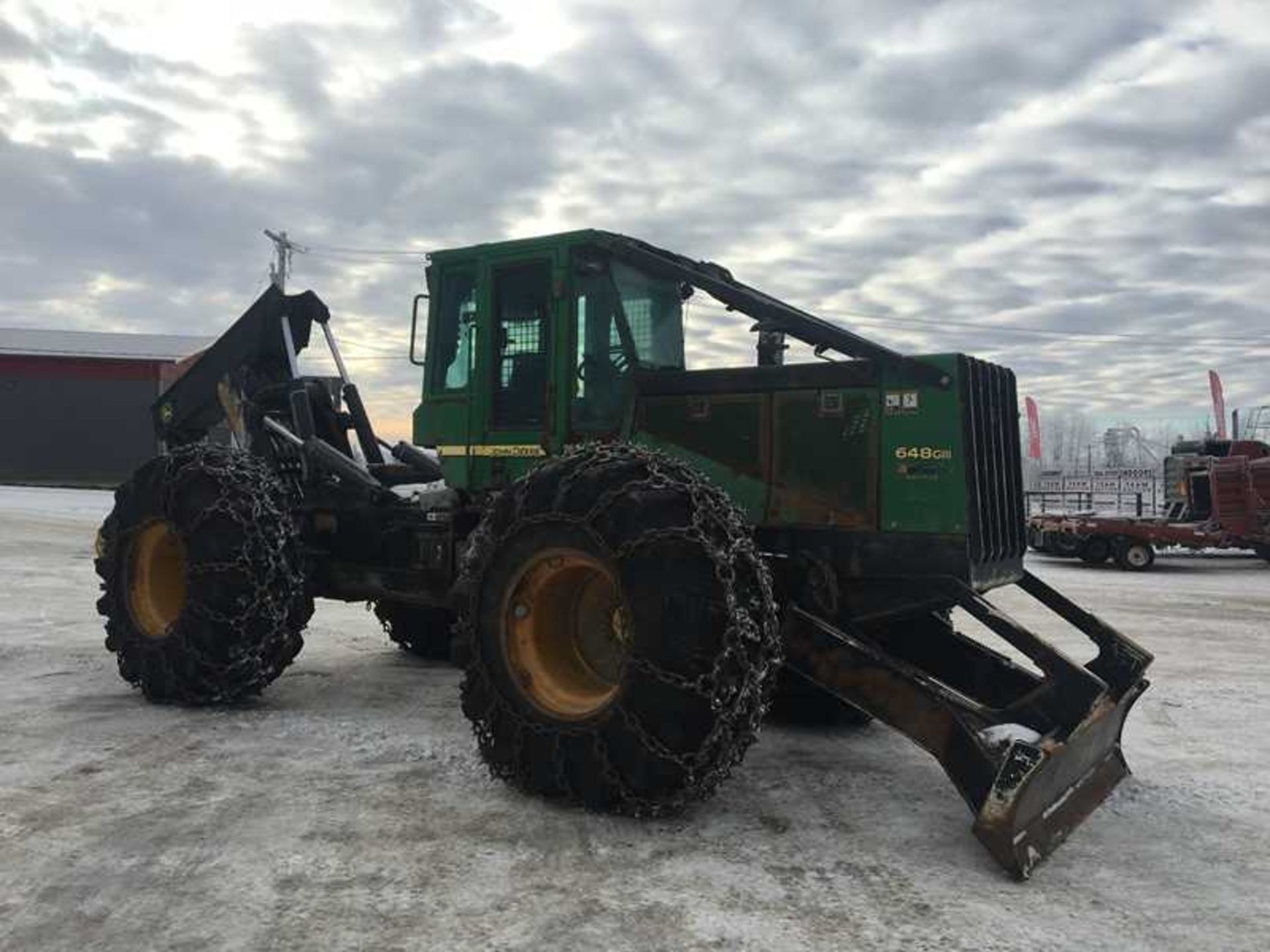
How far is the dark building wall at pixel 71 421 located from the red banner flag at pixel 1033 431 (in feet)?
113

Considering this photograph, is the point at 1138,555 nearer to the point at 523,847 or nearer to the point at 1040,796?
the point at 1040,796

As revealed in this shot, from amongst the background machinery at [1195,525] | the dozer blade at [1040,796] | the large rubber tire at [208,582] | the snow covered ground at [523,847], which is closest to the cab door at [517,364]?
the large rubber tire at [208,582]

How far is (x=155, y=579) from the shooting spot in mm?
7027

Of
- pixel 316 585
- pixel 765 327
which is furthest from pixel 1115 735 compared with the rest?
pixel 316 585

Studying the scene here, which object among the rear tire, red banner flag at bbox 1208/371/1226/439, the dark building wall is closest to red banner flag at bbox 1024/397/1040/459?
red banner flag at bbox 1208/371/1226/439

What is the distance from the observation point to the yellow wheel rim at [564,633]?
15.8 feet

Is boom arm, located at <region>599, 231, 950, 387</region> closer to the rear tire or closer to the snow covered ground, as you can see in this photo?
the snow covered ground

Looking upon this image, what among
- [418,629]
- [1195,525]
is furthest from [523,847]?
[1195,525]

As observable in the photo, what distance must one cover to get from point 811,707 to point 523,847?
2738mm

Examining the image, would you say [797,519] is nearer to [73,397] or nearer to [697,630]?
[697,630]

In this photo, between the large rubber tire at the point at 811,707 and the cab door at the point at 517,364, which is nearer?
the cab door at the point at 517,364

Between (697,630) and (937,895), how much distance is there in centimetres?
134

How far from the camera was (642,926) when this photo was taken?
3.47 m

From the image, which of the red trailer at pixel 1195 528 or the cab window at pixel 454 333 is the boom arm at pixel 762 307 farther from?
the red trailer at pixel 1195 528
